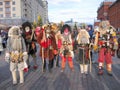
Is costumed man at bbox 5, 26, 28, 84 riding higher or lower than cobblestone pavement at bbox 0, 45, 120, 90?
higher

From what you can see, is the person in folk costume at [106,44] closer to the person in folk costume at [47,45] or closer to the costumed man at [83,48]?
the costumed man at [83,48]

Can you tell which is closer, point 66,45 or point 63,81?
point 63,81

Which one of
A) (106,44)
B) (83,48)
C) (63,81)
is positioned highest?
(106,44)

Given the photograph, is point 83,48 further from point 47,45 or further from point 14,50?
point 14,50

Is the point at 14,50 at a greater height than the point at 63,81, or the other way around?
the point at 14,50

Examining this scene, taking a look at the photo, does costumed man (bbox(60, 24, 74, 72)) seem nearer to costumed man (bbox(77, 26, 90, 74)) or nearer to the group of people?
the group of people

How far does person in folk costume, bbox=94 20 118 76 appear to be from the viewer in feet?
30.8

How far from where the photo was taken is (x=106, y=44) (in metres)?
9.42

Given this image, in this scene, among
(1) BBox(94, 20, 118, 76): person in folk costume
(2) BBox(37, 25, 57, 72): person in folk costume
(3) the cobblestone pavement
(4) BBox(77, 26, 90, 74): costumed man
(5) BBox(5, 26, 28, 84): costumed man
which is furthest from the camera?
(2) BBox(37, 25, 57, 72): person in folk costume

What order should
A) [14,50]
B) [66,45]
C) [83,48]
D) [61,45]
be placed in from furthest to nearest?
[61,45]
[66,45]
[83,48]
[14,50]

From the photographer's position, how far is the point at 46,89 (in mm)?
7402

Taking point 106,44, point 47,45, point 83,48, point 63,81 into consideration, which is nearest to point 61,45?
point 47,45

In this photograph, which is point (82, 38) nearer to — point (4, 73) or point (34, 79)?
point (34, 79)

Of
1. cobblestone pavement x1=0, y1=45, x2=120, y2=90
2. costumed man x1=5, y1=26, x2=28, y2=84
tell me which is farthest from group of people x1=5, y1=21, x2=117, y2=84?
cobblestone pavement x1=0, y1=45, x2=120, y2=90
